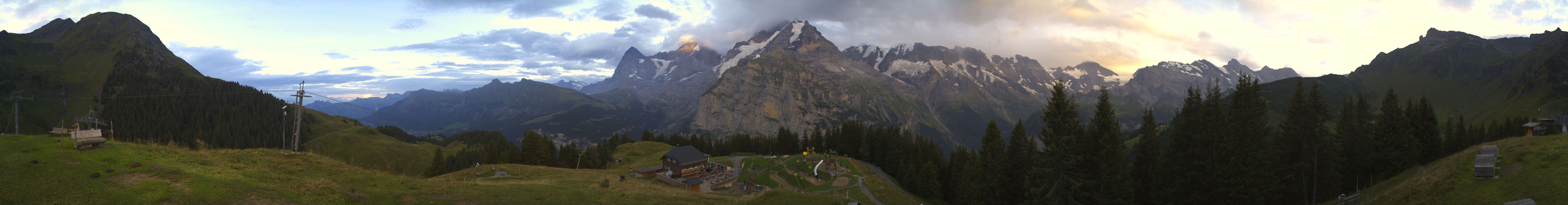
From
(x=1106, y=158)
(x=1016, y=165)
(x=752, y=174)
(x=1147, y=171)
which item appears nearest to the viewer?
(x=1106, y=158)

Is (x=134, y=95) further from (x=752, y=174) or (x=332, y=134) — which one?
(x=752, y=174)

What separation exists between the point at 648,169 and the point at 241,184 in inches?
1656

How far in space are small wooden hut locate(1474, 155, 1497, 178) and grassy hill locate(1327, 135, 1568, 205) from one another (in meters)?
0.20

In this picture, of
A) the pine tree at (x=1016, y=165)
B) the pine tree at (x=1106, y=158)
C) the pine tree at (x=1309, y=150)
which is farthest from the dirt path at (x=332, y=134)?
the pine tree at (x=1309, y=150)

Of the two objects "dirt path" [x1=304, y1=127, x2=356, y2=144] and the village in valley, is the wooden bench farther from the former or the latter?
"dirt path" [x1=304, y1=127, x2=356, y2=144]

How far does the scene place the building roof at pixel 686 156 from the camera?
6562 centimetres

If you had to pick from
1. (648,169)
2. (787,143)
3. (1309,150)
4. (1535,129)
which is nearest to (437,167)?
(648,169)

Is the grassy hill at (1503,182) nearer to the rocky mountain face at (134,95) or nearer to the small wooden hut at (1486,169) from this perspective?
the small wooden hut at (1486,169)

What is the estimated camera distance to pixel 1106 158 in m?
34.4

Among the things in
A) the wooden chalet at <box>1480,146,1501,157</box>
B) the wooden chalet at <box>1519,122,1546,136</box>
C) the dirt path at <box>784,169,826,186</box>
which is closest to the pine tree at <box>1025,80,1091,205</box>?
the wooden chalet at <box>1480,146,1501,157</box>

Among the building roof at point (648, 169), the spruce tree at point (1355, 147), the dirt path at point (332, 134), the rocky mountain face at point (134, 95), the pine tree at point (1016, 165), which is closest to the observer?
the pine tree at point (1016, 165)

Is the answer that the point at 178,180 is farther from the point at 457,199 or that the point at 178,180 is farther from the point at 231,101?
the point at 231,101

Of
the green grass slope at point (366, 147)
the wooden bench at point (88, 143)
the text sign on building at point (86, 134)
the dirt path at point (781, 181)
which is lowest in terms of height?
the green grass slope at point (366, 147)

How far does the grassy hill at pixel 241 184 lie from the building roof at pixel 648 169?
23.0 metres
